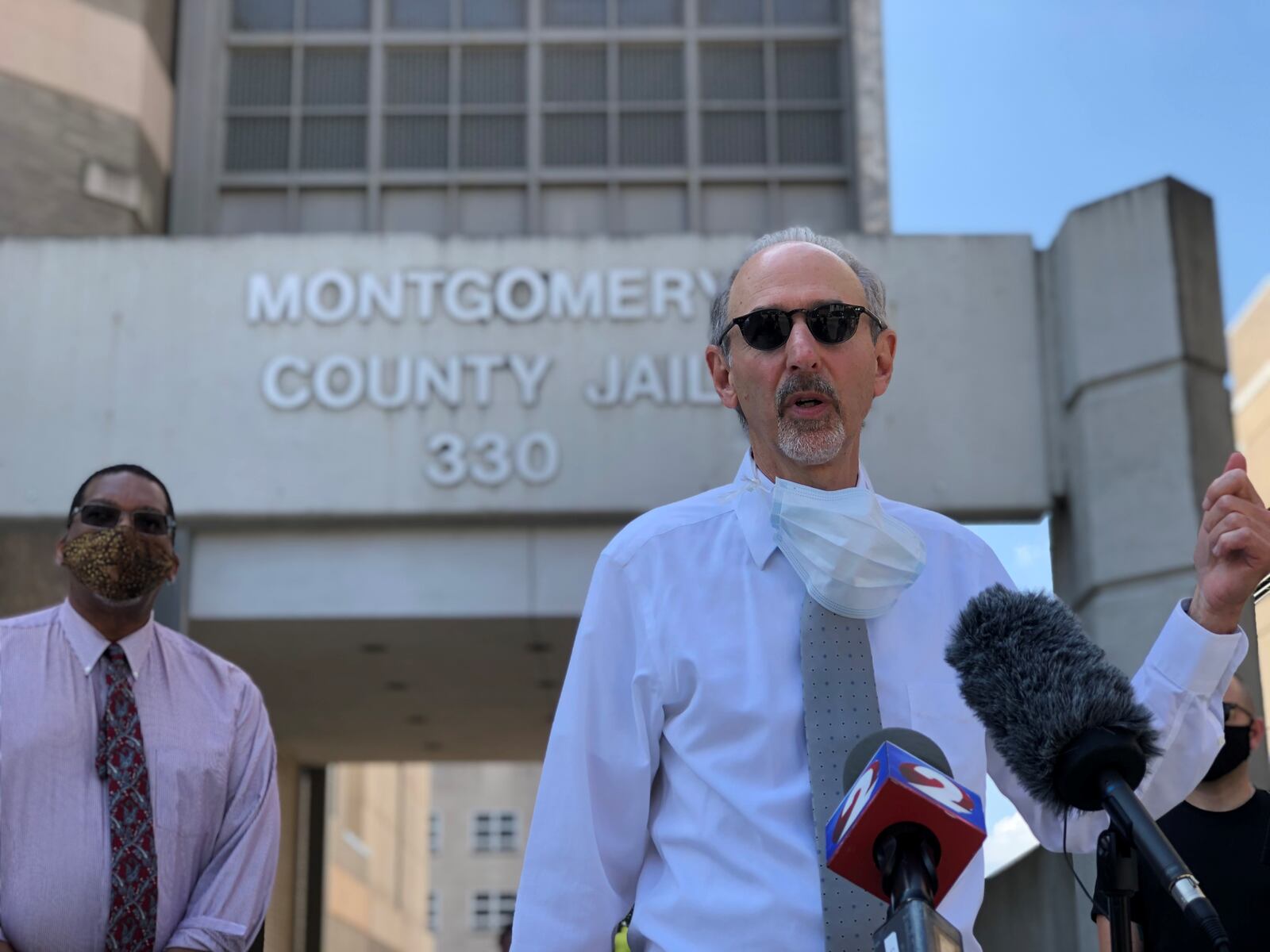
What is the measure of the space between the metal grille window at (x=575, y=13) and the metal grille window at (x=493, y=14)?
0.26 meters

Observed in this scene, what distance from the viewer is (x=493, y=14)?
51.3 feet

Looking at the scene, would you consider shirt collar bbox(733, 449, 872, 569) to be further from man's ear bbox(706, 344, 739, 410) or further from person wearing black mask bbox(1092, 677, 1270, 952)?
person wearing black mask bbox(1092, 677, 1270, 952)

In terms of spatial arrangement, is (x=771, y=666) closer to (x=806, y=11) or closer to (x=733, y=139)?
(x=733, y=139)

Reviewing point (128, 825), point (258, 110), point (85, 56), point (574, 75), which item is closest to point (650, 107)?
point (574, 75)

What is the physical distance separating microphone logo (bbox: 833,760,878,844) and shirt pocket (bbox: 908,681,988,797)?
65 centimetres

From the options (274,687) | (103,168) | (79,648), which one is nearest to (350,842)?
(274,687)

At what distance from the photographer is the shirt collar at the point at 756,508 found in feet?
9.00

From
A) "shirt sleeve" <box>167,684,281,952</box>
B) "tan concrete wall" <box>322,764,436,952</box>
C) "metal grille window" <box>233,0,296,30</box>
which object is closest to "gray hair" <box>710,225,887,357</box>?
"shirt sleeve" <box>167,684,281,952</box>

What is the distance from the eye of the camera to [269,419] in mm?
12477

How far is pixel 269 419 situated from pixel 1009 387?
19.4 feet

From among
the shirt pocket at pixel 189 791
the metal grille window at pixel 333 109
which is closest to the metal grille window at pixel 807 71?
the metal grille window at pixel 333 109

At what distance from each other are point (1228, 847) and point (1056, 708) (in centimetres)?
256

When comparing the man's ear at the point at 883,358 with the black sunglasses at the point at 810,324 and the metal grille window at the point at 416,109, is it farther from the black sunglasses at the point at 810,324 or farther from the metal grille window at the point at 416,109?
the metal grille window at the point at 416,109

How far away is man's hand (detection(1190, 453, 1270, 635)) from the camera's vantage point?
7.98 ft
